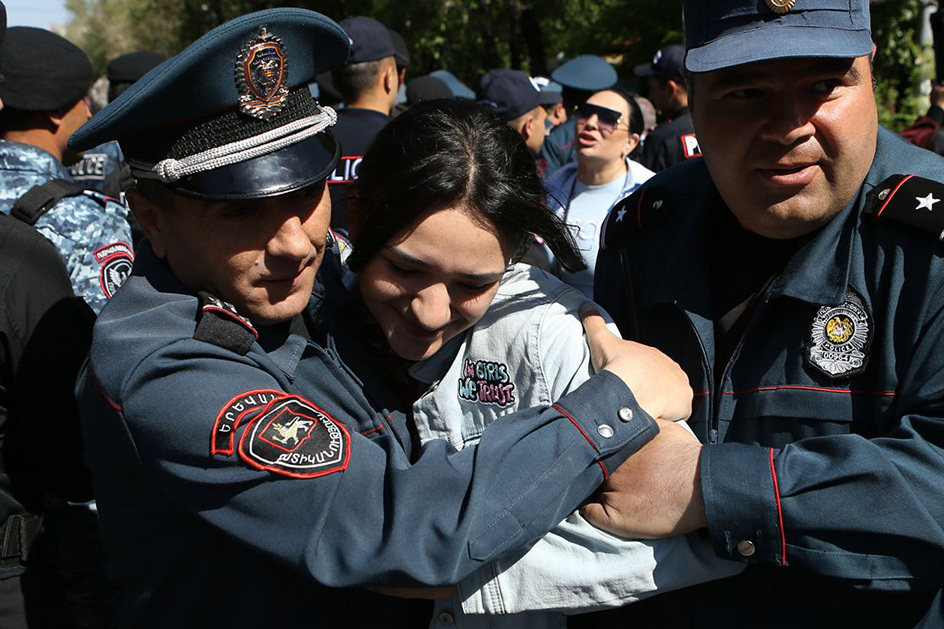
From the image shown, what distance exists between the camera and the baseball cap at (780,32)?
5.47 feet

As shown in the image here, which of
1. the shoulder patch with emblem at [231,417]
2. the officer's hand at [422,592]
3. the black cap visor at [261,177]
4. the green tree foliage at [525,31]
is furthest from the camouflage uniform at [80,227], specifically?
the green tree foliage at [525,31]

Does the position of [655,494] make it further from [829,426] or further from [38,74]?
[38,74]

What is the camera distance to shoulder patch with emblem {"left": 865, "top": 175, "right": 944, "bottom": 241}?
5.34 feet

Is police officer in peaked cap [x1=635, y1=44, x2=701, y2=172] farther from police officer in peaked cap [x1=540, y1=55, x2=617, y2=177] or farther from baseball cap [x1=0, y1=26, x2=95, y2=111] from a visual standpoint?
baseball cap [x1=0, y1=26, x2=95, y2=111]

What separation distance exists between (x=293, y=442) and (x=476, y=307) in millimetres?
534

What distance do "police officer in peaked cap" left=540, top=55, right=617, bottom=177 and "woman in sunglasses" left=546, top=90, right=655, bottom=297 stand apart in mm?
1791

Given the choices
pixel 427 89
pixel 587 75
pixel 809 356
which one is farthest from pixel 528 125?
pixel 809 356

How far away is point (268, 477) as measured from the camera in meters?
1.52

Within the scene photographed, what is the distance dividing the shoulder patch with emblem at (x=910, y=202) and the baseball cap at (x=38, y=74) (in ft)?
10.2

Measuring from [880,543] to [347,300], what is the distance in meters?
1.21

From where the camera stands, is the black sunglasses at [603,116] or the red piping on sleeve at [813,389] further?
the black sunglasses at [603,116]

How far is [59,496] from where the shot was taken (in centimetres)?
249

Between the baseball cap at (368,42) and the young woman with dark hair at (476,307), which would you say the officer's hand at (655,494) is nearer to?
the young woman with dark hair at (476,307)

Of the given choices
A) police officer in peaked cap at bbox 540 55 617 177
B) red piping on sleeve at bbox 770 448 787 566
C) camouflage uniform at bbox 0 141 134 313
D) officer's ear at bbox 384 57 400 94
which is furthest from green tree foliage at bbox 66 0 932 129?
red piping on sleeve at bbox 770 448 787 566
